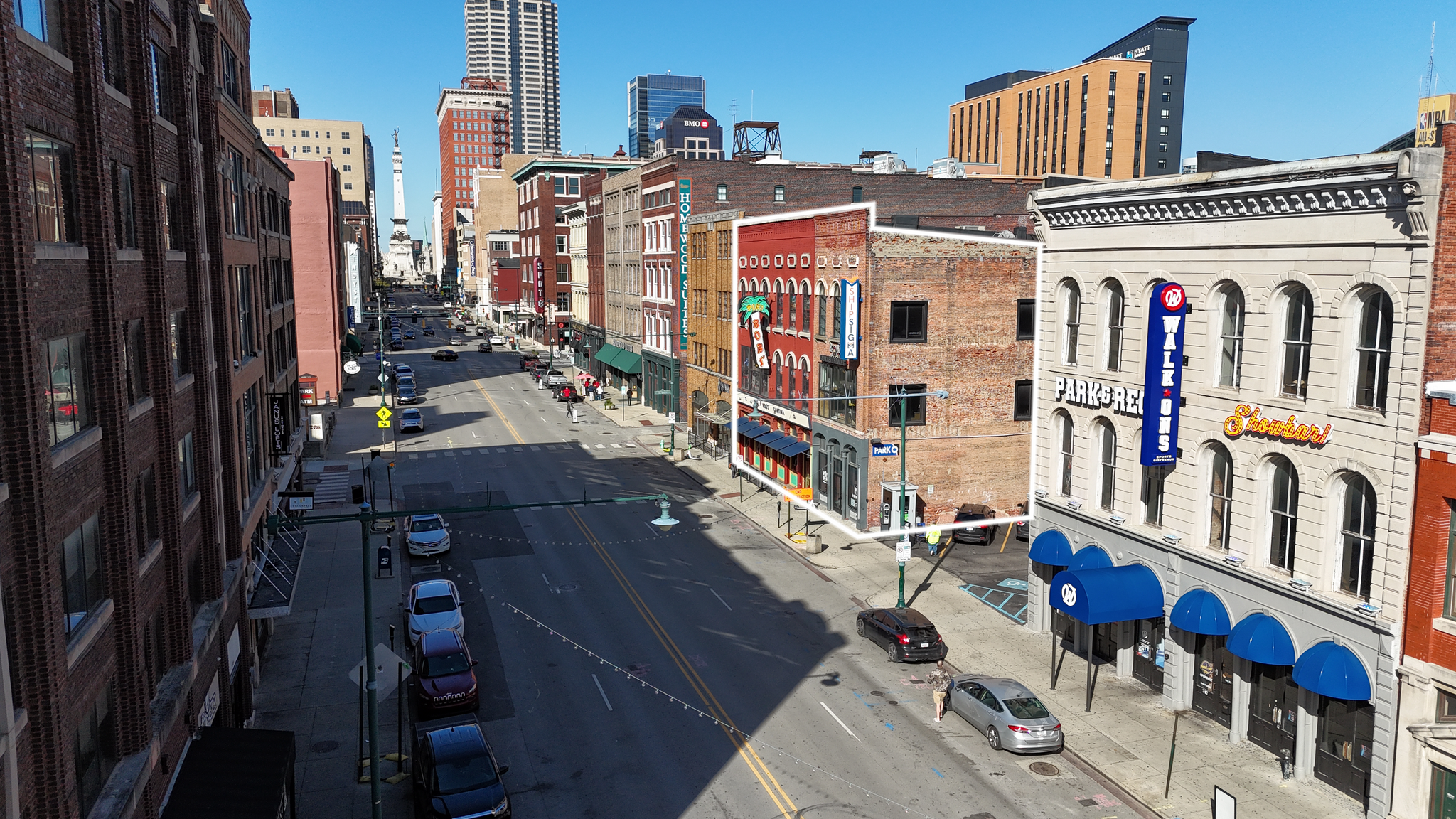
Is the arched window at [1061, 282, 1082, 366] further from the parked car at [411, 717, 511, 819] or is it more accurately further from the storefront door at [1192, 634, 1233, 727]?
→ the parked car at [411, 717, 511, 819]

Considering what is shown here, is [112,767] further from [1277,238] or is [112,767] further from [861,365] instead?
[861,365]

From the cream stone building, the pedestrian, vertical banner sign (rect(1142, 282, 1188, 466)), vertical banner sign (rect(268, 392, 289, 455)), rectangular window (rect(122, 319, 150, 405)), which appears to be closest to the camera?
rectangular window (rect(122, 319, 150, 405))

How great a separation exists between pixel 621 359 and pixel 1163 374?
6731cm

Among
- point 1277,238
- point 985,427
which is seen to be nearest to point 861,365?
point 985,427

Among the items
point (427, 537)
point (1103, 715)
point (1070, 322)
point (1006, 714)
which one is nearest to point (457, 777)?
point (1006, 714)

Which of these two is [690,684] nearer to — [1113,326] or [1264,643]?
[1264,643]

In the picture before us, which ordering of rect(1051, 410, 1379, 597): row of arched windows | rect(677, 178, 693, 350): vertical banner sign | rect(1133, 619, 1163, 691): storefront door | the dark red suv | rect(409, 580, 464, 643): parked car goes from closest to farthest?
rect(1051, 410, 1379, 597): row of arched windows → the dark red suv → rect(1133, 619, 1163, 691): storefront door → rect(409, 580, 464, 643): parked car → rect(677, 178, 693, 350): vertical banner sign

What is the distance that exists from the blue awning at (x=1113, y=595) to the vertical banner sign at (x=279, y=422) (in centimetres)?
2886

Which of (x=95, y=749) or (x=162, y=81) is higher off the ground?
(x=162, y=81)

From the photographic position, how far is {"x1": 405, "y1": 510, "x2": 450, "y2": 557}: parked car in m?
41.7

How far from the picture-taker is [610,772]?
23.7m

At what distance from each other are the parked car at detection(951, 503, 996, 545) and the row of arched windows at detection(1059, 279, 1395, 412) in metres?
17.1

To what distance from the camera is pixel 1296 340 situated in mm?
22891

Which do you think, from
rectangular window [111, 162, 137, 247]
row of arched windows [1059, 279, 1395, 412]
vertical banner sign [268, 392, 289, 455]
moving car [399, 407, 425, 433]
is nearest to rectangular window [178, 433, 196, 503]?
rectangular window [111, 162, 137, 247]
